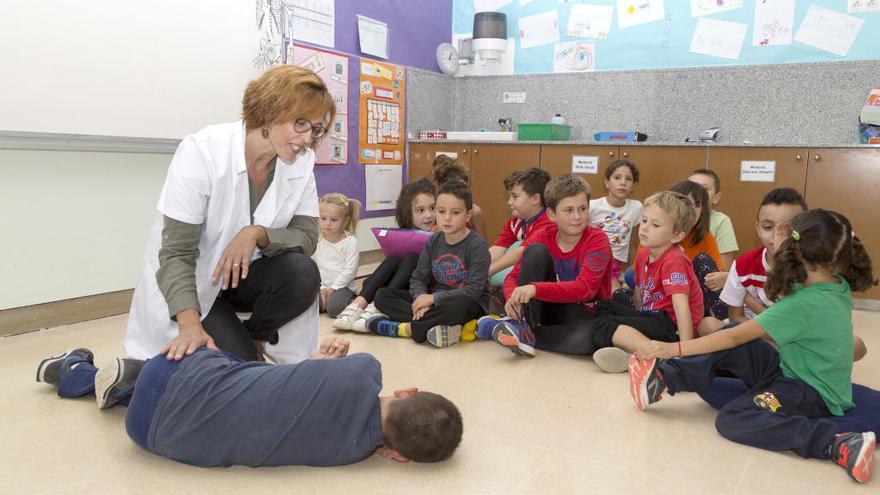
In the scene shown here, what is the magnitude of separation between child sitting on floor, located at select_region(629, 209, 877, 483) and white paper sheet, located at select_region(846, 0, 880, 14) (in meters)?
2.57

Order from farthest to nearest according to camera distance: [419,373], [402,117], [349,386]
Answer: [402,117] → [419,373] → [349,386]

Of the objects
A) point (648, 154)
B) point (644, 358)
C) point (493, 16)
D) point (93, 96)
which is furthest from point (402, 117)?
point (644, 358)

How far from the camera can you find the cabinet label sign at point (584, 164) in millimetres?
3848

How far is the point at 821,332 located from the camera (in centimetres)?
159

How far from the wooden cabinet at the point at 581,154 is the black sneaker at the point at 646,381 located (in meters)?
2.13

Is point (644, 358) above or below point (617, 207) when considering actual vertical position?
below

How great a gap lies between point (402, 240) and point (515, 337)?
2.60 feet

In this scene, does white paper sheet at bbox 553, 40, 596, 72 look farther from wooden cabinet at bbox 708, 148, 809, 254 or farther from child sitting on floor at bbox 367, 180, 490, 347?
child sitting on floor at bbox 367, 180, 490, 347

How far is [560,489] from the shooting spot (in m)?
1.37

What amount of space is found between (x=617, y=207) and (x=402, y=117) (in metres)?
1.66

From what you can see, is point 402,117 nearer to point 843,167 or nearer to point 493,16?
point 493,16

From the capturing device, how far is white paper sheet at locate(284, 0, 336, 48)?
3.44 meters

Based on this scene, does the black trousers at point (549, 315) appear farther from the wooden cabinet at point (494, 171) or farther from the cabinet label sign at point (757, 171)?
the wooden cabinet at point (494, 171)

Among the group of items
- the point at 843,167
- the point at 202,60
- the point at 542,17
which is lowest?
the point at 843,167
